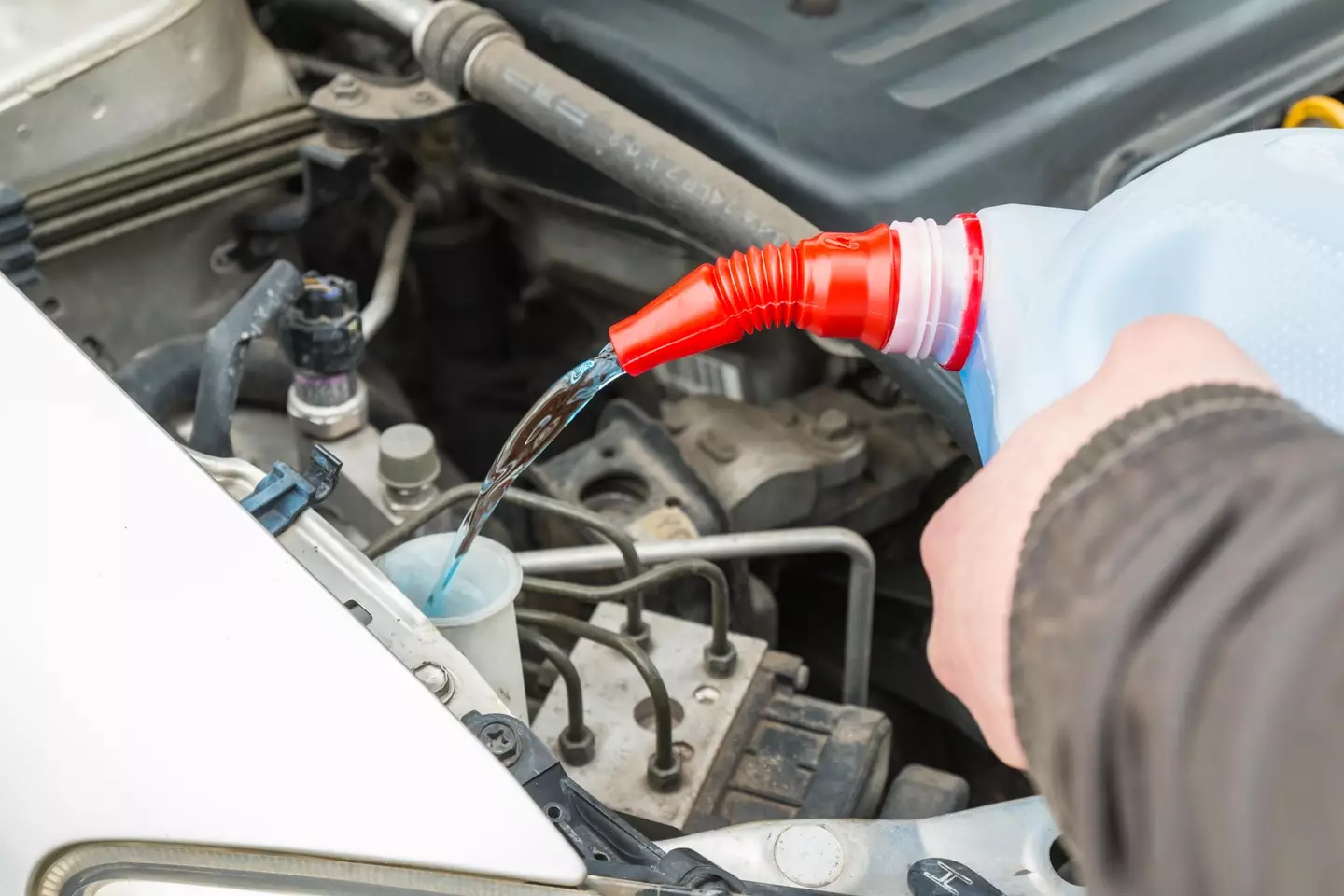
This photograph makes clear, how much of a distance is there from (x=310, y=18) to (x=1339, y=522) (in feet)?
3.84

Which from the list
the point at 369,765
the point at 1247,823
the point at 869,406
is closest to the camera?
the point at 1247,823

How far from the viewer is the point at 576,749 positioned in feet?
2.75

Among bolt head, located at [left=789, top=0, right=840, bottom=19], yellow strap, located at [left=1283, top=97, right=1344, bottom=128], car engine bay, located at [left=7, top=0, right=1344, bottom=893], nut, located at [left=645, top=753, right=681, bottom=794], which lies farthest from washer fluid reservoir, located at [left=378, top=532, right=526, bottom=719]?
yellow strap, located at [left=1283, top=97, right=1344, bottom=128]

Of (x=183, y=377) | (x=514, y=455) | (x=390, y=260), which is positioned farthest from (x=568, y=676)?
(x=390, y=260)

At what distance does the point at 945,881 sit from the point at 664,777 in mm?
259

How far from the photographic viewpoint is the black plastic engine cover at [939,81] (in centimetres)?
90

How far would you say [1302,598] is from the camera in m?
0.29

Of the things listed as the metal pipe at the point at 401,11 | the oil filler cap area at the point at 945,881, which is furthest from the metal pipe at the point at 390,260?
the oil filler cap area at the point at 945,881

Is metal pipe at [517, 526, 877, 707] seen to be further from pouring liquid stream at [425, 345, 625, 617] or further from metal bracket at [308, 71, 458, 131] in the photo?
metal bracket at [308, 71, 458, 131]

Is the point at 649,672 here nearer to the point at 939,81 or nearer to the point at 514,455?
the point at 514,455

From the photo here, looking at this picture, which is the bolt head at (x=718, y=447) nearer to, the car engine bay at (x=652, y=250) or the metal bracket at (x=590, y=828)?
the car engine bay at (x=652, y=250)

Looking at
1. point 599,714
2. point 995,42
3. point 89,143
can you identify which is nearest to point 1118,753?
point 599,714

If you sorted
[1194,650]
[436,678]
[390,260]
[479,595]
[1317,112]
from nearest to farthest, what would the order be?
[1194,650] < [436,678] < [479,595] < [1317,112] < [390,260]

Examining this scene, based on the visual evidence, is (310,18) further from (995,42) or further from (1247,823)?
(1247,823)
